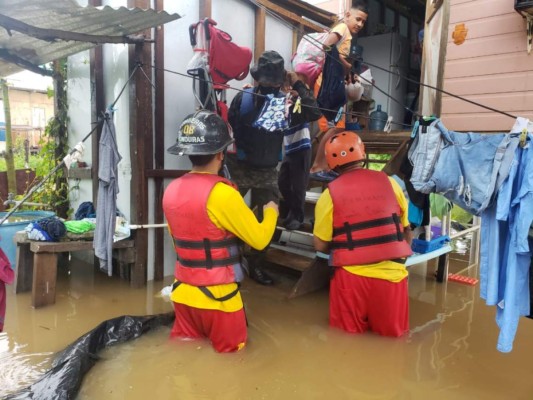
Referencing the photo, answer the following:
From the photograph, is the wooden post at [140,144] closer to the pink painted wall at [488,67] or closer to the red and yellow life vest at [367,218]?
the red and yellow life vest at [367,218]

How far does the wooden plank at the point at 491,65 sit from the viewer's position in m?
4.49

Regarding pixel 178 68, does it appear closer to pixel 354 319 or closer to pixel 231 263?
pixel 231 263

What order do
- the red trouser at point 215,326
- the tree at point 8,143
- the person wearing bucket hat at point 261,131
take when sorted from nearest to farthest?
the red trouser at point 215,326 → the person wearing bucket hat at point 261,131 → the tree at point 8,143

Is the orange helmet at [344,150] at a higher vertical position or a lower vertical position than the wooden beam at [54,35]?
lower

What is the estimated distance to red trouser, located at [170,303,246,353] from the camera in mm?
3010

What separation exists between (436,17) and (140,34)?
411cm

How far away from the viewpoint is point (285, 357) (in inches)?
128

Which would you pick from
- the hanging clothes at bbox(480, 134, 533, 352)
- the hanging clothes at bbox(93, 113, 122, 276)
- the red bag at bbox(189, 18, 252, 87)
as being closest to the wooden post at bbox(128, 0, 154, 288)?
the hanging clothes at bbox(93, 113, 122, 276)

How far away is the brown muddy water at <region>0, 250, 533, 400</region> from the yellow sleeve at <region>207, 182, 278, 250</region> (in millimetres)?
1012

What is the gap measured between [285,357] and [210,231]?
1.26m

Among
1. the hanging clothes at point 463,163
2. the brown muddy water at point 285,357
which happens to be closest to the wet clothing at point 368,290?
the brown muddy water at point 285,357

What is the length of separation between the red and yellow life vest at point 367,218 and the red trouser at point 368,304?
19cm

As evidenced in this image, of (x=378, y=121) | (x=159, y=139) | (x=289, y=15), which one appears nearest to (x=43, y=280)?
(x=159, y=139)

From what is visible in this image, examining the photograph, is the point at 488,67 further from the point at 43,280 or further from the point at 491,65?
the point at 43,280
